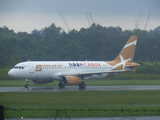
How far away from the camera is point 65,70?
Answer: 37.7 m

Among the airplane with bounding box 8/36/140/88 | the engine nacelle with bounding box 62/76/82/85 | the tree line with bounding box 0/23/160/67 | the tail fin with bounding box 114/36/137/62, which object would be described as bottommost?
the engine nacelle with bounding box 62/76/82/85

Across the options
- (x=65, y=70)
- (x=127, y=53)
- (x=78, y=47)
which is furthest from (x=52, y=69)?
(x=78, y=47)

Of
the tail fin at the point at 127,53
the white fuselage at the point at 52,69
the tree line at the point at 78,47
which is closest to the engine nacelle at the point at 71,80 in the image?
the white fuselage at the point at 52,69

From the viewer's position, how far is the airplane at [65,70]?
34822mm

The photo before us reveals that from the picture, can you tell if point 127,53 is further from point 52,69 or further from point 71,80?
point 52,69

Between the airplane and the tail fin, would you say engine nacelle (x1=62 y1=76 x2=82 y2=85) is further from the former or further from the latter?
the tail fin

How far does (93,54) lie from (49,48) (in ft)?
38.2

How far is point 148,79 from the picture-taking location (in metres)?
52.3

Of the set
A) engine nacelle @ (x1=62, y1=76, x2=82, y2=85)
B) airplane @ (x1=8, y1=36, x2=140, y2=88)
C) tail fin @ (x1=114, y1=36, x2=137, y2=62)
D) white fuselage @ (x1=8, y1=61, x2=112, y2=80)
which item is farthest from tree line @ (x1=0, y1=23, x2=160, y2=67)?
engine nacelle @ (x1=62, y1=76, x2=82, y2=85)

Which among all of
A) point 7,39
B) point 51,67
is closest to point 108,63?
point 51,67

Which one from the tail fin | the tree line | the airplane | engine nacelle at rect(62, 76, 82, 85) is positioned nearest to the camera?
engine nacelle at rect(62, 76, 82, 85)

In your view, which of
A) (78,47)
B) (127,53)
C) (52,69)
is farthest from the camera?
(78,47)

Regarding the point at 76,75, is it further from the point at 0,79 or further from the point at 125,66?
the point at 0,79

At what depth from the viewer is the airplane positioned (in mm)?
34822
